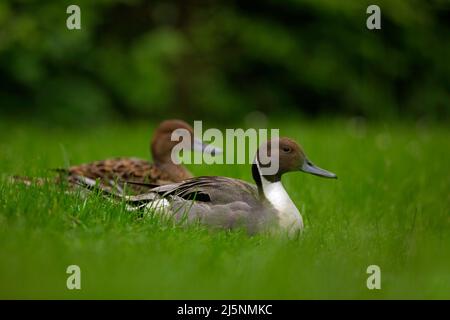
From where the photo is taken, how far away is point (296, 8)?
12422mm

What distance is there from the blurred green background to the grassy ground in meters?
5.39

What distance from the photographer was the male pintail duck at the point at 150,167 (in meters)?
5.84

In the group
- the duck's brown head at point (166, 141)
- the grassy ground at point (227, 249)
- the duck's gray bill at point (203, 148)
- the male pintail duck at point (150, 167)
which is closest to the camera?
the grassy ground at point (227, 249)

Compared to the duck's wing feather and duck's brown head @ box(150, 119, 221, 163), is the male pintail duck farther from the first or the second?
the duck's wing feather

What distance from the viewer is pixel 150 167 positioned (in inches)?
241

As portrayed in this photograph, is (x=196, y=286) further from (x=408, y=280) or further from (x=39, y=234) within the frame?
(x=408, y=280)

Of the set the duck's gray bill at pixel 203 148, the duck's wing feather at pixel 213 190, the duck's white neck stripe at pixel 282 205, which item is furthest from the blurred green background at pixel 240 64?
the duck's white neck stripe at pixel 282 205

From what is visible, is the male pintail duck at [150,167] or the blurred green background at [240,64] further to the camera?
the blurred green background at [240,64]

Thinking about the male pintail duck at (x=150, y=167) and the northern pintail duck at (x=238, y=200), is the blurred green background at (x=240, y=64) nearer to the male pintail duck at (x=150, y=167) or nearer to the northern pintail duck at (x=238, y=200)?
the male pintail duck at (x=150, y=167)

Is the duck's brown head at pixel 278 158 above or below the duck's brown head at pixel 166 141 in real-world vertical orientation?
below

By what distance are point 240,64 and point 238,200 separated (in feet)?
27.0

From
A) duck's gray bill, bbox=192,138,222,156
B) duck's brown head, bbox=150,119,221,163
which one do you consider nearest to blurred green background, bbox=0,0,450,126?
duck's brown head, bbox=150,119,221,163

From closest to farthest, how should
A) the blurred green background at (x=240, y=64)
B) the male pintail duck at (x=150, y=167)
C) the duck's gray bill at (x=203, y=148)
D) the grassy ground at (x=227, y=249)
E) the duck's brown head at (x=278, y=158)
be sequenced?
1. the grassy ground at (x=227, y=249)
2. the duck's brown head at (x=278, y=158)
3. the male pintail duck at (x=150, y=167)
4. the duck's gray bill at (x=203, y=148)
5. the blurred green background at (x=240, y=64)

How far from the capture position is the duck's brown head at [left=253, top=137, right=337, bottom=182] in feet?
16.1
